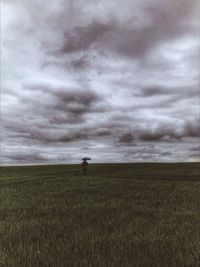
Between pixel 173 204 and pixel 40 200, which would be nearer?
pixel 173 204

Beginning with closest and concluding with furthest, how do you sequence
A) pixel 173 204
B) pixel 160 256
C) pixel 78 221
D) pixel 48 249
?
pixel 160 256 → pixel 48 249 → pixel 78 221 → pixel 173 204

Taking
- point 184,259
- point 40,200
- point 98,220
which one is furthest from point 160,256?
point 40,200

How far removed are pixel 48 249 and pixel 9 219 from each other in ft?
15.1

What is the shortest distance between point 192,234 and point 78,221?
392 centimetres

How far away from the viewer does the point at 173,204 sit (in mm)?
16016

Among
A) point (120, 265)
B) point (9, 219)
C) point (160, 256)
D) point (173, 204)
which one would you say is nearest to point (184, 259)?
point (160, 256)

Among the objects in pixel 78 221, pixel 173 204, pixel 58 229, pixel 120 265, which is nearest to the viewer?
pixel 120 265

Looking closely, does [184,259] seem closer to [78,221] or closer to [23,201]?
[78,221]

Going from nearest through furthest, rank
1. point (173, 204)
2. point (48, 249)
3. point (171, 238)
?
point (48, 249) → point (171, 238) → point (173, 204)

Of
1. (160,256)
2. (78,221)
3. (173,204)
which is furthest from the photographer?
(173,204)

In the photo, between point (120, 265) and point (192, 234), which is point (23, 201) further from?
point (120, 265)

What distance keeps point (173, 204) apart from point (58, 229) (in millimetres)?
7433

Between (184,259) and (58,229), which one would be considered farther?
(58,229)

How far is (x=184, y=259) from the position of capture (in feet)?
23.8
